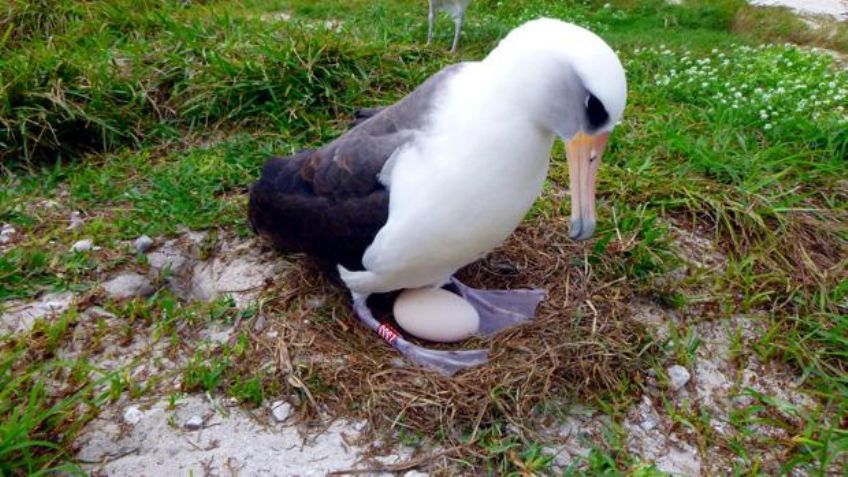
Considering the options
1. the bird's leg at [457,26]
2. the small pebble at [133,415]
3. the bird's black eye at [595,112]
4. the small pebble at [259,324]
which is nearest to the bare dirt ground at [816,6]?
the bird's leg at [457,26]

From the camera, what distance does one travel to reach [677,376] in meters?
2.80

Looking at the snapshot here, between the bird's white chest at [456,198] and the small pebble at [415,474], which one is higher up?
the bird's white chest at [456,198]

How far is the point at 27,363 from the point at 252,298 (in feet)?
A: 2.84

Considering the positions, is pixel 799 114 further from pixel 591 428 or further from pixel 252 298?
pixel 252 298

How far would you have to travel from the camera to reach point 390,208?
2.55 m

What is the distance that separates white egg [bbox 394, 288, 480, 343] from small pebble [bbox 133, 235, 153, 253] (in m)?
1.30

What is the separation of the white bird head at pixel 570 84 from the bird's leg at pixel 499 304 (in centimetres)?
74

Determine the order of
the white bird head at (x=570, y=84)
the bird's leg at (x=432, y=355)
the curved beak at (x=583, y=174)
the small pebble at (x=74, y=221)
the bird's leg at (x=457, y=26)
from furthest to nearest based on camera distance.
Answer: the bird's leg at (x=457, y=26)
the small pebble at (x=74, y=221)
the bird's leg at (x=432, y=355)
the curved beak at (x=583, y=174)
the white bird head at (x=570, y=84)

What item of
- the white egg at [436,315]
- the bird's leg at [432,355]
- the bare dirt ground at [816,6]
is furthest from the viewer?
the bare dirt ground at [816,6]

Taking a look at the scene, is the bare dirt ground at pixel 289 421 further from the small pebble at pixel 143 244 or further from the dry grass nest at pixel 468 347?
the small pebble at pixel 143 244

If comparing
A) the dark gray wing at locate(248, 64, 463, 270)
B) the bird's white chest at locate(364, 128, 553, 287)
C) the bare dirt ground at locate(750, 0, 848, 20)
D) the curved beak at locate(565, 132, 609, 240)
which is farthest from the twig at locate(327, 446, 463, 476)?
the bare dirt ground at locate(750, 0, 848, 20)

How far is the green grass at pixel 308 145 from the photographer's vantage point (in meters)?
2.64

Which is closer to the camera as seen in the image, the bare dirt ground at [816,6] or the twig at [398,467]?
the twig at [398,467]

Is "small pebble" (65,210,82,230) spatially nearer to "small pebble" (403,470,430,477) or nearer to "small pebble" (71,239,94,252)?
"small pebble" (71,239,94,252)
